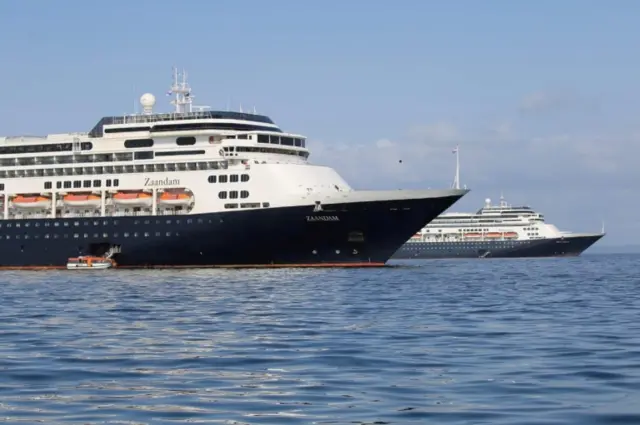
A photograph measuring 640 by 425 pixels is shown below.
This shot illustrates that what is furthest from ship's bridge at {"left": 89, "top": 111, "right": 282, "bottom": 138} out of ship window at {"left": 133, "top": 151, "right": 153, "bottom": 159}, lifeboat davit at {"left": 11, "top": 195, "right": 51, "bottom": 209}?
lifeboat davit at {"left": 11, "top": 195, "right": 51, "bottom": 209}

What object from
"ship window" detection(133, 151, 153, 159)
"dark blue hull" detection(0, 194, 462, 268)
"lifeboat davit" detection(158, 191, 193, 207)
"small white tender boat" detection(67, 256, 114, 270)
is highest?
"ship window" detection(133, 151, 153, 159)

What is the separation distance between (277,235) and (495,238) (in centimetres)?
9058

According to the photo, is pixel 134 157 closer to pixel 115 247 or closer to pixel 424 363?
pixel 115 247

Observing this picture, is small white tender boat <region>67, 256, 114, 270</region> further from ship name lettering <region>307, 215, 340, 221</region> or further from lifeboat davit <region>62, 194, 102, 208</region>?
ship name lettering <region>307, 215, 340, 221</region>

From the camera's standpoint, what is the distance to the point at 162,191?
65750 mm

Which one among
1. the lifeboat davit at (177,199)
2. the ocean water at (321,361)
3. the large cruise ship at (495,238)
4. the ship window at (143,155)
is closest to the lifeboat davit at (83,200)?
the ship window at (143,155)

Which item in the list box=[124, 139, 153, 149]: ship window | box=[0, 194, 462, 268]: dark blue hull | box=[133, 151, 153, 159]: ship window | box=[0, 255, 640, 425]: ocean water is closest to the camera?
box=[0, 255, 640, 425]: ocean water

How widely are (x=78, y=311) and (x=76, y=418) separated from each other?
17.1 meters

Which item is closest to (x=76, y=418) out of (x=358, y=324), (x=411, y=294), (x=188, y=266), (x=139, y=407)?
(x=139, y=407)

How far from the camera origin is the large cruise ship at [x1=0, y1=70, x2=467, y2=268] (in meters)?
61.8

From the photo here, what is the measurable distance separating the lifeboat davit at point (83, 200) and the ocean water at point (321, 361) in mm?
34189

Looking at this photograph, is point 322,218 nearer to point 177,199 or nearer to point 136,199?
point 177,199

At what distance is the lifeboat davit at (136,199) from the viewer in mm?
65938

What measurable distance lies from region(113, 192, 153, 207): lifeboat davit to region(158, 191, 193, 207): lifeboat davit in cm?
142
